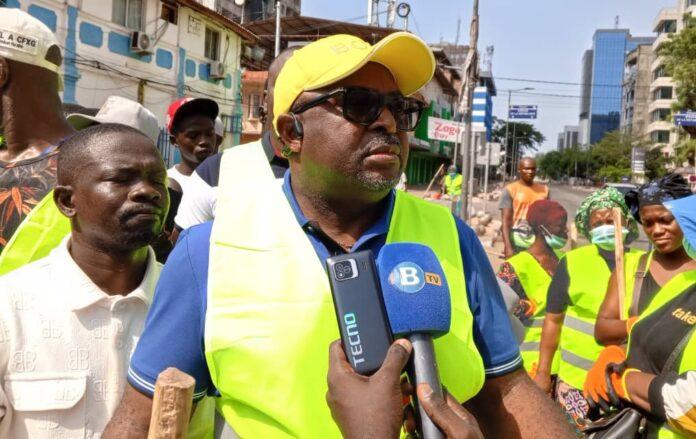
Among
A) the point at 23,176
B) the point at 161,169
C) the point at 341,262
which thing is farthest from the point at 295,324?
the point at 23,176

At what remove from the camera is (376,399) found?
1294mm

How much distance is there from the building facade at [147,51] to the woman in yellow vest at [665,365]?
16831mm

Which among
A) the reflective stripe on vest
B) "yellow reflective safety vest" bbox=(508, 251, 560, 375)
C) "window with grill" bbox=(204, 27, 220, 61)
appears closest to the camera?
the reflective stripe on vest

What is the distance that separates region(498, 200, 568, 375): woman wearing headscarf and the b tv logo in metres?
3.38

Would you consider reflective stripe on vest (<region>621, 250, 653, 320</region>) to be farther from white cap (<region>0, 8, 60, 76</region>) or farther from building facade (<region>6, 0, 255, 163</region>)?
building facade (<region>6, 0, 255, 163</region>)

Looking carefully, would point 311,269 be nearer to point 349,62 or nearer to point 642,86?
point 349,62

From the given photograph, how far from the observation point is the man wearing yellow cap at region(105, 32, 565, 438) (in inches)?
64.0

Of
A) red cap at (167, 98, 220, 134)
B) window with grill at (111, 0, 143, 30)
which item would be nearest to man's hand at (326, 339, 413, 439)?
red cap at (167, 98, 220, 134)

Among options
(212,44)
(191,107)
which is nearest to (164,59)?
(212,44)

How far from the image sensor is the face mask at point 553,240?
209 inches

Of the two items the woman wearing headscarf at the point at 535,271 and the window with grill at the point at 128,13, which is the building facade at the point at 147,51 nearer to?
the window with grill at the point at 128,13

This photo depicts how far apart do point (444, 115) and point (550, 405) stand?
55063mm

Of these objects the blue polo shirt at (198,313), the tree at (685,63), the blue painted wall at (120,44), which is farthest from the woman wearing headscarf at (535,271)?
the tree at (685,63)

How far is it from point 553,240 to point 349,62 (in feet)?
12.9
